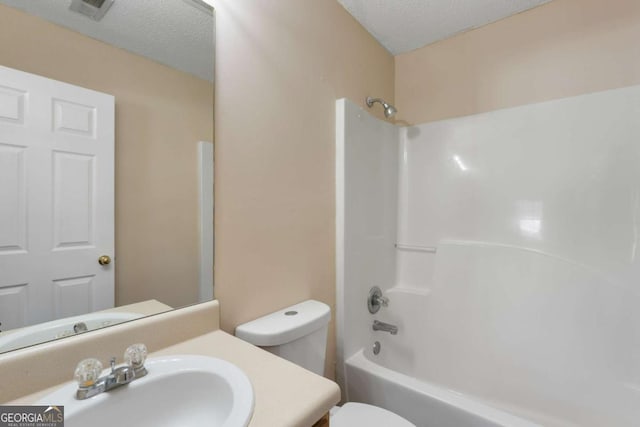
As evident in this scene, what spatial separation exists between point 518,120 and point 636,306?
3.42 ft

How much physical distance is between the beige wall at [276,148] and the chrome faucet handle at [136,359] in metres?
0.32

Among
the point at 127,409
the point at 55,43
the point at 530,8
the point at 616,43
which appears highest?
the point at 530,8

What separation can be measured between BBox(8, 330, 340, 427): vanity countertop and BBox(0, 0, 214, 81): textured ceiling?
0.86m

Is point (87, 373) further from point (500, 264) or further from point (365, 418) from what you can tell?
point (500, 264)

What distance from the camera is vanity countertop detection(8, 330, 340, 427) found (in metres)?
0.56

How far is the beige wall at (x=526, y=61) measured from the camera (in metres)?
1.38

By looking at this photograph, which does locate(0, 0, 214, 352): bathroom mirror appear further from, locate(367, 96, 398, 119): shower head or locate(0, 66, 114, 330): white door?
locate(367, 96, 398, 119): shower head

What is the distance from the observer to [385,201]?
186 cm

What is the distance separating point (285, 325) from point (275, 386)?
39 centimetres

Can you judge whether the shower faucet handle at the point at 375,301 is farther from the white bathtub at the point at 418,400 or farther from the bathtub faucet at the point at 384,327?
the white bathtub at the point at 418,400

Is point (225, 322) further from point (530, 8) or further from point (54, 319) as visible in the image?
point (530, 8)

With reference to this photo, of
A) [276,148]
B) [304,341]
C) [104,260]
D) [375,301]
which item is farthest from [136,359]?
[375,301]

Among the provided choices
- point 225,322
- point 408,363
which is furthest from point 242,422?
point 408,363

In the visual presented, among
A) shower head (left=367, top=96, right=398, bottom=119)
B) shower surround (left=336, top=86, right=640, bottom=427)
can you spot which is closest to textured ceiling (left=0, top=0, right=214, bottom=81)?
shower surround (left=336, top=86, right=640, bottom=427)
